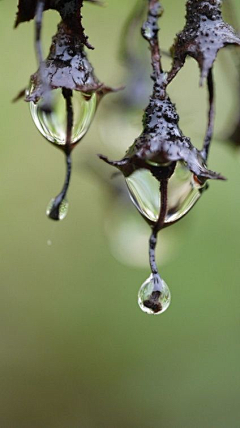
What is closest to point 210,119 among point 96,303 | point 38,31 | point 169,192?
point 169,192

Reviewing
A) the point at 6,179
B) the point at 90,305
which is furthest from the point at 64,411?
the point at 6,179

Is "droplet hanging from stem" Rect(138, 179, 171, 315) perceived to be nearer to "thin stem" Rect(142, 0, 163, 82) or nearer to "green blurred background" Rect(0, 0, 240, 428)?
"thin stem" Rect(142, 0, 163, 82)

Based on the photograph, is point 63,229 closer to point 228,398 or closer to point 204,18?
point 228,398

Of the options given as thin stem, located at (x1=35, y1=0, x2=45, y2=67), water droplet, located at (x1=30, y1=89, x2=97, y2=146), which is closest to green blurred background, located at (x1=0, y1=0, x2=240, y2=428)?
water droplet, located at (x1=30, y1=89, x2=97, y2=146)

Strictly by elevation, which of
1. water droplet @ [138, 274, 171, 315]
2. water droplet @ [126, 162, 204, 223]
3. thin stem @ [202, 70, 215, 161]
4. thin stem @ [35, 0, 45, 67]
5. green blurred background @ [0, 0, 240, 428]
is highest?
green blurred background @ [0, 0, 240, 428]

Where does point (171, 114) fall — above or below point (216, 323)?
below

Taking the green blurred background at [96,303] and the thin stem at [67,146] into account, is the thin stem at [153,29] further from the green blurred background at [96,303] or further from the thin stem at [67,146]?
the green blurred background at [96,303]
